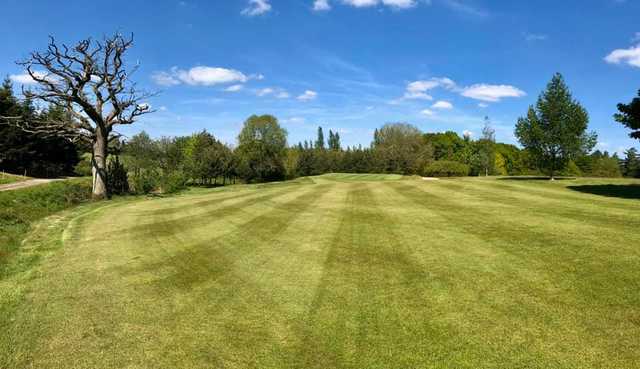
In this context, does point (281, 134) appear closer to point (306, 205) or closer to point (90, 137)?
point (90, 137)

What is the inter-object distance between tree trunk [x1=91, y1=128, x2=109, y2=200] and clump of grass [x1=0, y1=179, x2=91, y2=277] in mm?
1056

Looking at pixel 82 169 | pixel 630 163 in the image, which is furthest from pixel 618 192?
pixel 630 163

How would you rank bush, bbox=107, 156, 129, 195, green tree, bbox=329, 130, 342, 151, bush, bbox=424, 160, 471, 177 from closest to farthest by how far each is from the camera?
bush, bbox=107, 156, 129, 195 < bush, bbox=424, 160, 471, 177 < green tree, bbox=329, 130, 342, 151

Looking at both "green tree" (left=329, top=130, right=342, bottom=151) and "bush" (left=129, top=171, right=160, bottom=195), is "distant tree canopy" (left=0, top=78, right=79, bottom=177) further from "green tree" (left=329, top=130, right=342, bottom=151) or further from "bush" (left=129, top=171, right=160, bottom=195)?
"green tree" (left=329, top=130, right=342, bottom=151)

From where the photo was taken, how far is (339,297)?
704 centimetres

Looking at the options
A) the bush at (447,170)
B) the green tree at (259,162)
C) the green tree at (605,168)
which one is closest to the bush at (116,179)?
the green tree at (259,162)

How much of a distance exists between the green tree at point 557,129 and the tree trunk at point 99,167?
41979 mm

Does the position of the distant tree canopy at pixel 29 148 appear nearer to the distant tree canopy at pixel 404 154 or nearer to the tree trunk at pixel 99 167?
the tree trunk at pixel 99 167

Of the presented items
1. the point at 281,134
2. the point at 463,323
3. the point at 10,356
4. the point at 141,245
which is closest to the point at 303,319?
the point at 463,323

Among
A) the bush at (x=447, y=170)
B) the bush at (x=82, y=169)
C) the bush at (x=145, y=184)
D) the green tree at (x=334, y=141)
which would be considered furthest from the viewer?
the green tree at (x=334, y=141)

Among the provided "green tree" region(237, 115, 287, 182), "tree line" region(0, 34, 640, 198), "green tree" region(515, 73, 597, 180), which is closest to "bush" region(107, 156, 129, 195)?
"tree line" region(0, 34, 640, 198)

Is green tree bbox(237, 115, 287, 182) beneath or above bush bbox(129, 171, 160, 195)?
above

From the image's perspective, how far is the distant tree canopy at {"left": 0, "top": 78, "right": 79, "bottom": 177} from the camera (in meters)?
47.8

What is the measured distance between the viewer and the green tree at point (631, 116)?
815 inches
